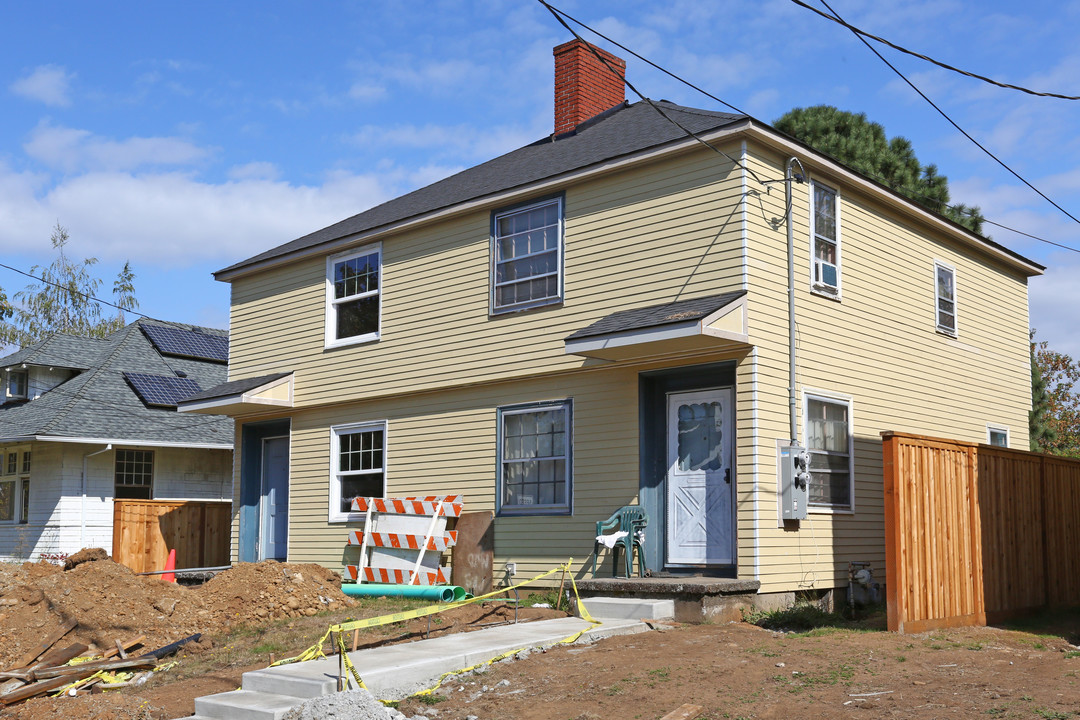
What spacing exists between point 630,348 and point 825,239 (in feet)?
11.1

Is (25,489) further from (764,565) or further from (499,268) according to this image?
(764,565)

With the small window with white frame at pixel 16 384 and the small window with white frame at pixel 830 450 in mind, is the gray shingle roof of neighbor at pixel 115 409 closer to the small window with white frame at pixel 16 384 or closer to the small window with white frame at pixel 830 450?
the small window with white frame at pixel 16 384

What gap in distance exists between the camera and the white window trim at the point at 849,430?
12953 millimetres

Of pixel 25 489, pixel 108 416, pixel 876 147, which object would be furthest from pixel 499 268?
pixel 876 147

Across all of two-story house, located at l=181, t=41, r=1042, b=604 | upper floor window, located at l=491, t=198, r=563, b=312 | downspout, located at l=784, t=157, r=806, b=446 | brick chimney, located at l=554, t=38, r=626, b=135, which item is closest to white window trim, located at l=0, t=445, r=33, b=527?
two-story house, located at l=181, t=41, r=1042, b=604

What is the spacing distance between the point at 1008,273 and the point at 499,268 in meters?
9.46

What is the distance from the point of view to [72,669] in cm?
1082

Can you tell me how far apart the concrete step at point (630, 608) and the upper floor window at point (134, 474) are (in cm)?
1546

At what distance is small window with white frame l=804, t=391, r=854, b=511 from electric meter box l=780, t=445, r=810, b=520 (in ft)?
2.58

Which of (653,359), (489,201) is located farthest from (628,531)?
(489,201)

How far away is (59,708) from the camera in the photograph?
Answer: 31.1 ft

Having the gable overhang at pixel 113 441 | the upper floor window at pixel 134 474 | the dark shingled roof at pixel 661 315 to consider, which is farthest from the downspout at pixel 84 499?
the dark shingled roof at pixel 661 315

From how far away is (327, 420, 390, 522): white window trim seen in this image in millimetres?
16562

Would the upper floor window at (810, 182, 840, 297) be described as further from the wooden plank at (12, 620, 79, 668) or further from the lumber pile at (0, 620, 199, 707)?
A: the wooden plank at (12, 620, 79, 668)
